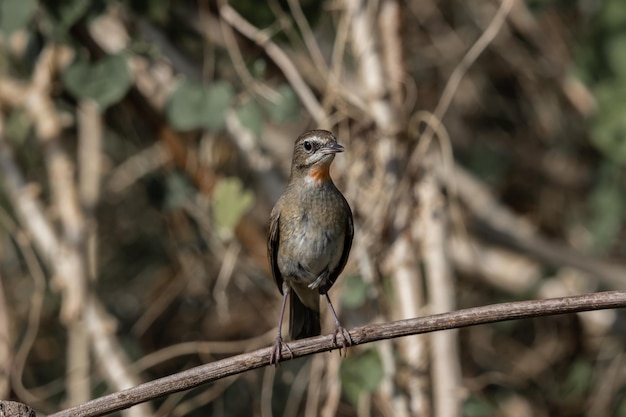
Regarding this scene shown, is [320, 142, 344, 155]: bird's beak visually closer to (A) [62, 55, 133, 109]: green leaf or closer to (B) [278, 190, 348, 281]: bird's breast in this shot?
(B) [278, 190, 348, 281]: bird's breast

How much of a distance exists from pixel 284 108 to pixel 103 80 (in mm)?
875

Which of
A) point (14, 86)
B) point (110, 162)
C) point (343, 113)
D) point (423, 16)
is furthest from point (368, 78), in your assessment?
point (110, 162)

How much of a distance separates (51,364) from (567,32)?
4.46 meters

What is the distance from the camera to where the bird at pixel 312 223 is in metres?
4.50

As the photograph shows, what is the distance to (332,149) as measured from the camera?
4.45 meters

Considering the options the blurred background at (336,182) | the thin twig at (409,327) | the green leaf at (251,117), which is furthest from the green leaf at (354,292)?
the thin twig at (409,327)

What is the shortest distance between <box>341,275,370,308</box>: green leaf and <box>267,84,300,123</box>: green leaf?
2.70 feet

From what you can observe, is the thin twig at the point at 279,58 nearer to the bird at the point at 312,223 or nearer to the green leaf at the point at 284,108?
the green leaf at the point at 284,108

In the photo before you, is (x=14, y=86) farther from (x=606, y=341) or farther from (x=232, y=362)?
(x=606, y=341)

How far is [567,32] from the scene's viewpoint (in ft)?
25.3

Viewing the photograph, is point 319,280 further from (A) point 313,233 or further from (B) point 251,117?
(B) point 251,117

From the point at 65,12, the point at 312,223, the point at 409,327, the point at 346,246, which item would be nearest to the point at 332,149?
the point at 312,223

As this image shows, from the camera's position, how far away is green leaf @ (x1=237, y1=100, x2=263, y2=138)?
483 centimetres

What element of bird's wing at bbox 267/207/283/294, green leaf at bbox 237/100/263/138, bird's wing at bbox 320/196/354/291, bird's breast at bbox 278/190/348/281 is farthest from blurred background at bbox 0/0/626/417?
bird's wing at bbox 267/207/283/294
